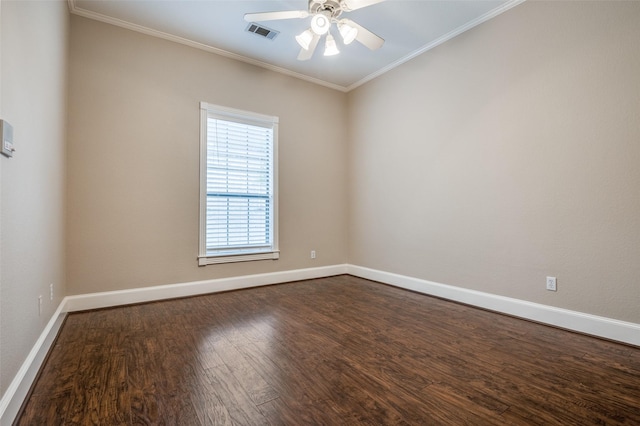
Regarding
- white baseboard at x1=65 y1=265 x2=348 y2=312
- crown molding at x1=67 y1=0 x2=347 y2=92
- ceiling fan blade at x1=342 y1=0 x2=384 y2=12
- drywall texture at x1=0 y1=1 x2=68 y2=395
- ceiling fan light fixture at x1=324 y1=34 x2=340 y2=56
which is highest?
crown molding at x1=67 y1=0 x2=347 y2=92

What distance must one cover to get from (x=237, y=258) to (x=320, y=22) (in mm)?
2897

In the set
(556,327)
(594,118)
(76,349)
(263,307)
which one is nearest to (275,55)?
(263,307)

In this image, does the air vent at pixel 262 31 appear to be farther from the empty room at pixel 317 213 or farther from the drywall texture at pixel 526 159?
the drywall texture at pixel 526 159

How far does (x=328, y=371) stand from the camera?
190cm

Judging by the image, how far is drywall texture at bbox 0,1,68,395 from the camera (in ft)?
4.79

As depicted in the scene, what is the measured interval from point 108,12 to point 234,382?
3.78 metres

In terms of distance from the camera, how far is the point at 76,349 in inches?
87.0

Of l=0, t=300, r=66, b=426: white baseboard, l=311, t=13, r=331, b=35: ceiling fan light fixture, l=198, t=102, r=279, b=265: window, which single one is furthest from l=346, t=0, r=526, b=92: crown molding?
l=0, t=300, r=66, b=426: white baseboard

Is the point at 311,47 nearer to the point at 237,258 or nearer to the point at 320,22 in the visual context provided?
the point at 320,22

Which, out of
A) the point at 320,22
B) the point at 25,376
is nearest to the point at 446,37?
the point at 320,22

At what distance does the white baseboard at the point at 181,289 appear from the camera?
10.2ft

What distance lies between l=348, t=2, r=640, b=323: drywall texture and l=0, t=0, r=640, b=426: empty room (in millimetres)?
18

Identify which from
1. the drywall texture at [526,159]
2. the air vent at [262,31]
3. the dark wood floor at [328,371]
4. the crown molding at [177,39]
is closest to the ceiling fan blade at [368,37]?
the air vent at [262,31]

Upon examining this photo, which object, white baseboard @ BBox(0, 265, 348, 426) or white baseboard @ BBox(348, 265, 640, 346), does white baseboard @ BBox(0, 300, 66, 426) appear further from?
white baseboard @ BBox(348, 265, 640, 346)
